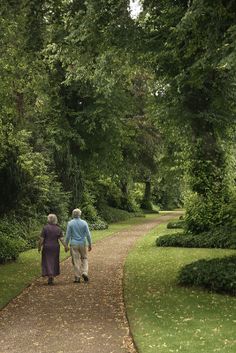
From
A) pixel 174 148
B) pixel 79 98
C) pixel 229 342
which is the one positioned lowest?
pixel 229 342

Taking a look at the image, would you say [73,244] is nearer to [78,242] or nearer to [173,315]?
[78,242]

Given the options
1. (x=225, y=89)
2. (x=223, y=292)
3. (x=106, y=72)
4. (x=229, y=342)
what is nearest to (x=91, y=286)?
(x=223, y=292)

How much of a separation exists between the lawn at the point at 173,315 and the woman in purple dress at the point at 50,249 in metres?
1.99

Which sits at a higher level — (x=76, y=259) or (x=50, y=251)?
(x=50, y=251)

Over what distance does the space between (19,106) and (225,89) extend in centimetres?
809

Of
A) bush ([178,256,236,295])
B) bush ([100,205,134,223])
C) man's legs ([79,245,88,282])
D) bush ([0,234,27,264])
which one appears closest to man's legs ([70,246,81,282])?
man's legs ([79,245,88,282])

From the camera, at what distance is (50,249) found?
13.1 m

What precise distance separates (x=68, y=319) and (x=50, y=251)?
4.12 metres

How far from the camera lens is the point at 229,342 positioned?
7.31m

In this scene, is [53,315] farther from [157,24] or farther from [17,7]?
[157,24]

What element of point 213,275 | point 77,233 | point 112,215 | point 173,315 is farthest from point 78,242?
point 112,215

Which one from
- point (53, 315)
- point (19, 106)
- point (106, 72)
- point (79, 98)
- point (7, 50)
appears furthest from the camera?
point (79, 98)

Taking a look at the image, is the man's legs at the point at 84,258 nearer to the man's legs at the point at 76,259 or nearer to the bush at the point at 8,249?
the man's legs at the point at 76,259

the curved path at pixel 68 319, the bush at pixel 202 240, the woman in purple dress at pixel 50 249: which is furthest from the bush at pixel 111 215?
the woman in purple dress at pixel 50 249
